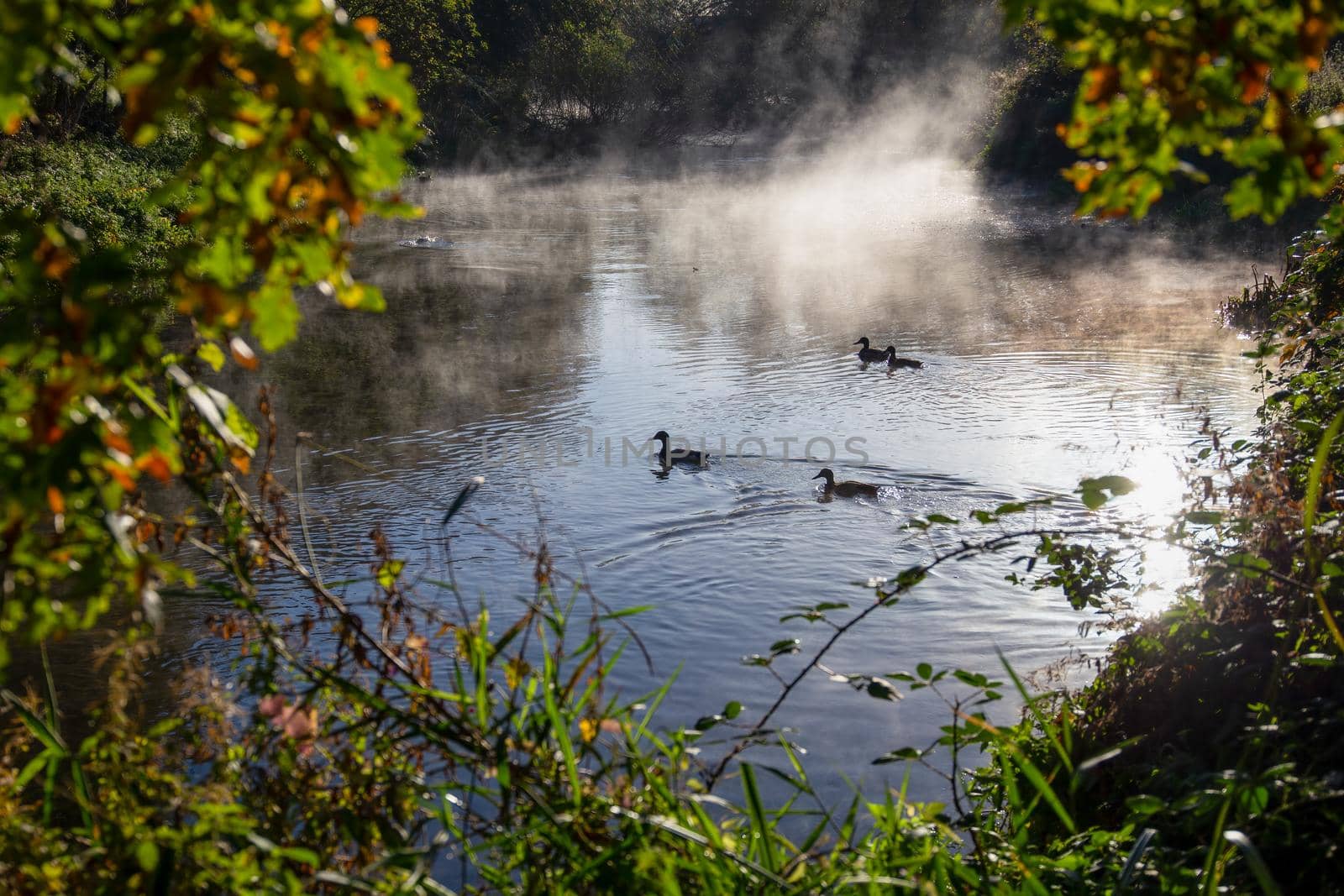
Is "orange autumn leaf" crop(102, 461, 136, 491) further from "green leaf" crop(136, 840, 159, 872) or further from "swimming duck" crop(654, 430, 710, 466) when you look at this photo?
"swimming duck" crop(654, 430, 710, 466)

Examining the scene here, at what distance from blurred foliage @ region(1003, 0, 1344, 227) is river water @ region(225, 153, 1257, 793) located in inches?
63.5

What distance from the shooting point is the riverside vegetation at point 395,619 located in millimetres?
1615

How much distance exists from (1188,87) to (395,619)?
2239 millimetres

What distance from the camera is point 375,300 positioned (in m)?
1.92

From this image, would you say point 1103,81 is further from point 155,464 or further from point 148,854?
point 148,854

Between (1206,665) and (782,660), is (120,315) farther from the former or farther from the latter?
(782,660)

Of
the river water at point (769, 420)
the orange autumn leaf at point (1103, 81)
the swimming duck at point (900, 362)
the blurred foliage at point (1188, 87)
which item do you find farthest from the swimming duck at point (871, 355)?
the orange autumn leaf at point (1103, 81)

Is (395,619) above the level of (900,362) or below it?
above

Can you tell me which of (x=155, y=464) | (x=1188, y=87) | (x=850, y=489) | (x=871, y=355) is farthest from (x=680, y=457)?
(x=155, y=464)

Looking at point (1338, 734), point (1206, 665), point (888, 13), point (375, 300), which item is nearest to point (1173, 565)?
point (1206, 665)

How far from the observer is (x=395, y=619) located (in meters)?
2.96

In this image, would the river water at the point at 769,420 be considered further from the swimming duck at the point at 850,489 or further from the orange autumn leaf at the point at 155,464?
the orange autumn leaf at the point at 155,464

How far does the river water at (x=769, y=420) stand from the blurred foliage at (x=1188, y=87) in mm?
1613

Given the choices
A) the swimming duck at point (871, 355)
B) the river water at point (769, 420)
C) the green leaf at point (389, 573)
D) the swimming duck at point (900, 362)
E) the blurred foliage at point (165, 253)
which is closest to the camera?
the blurred foliage at point (165, 253)
